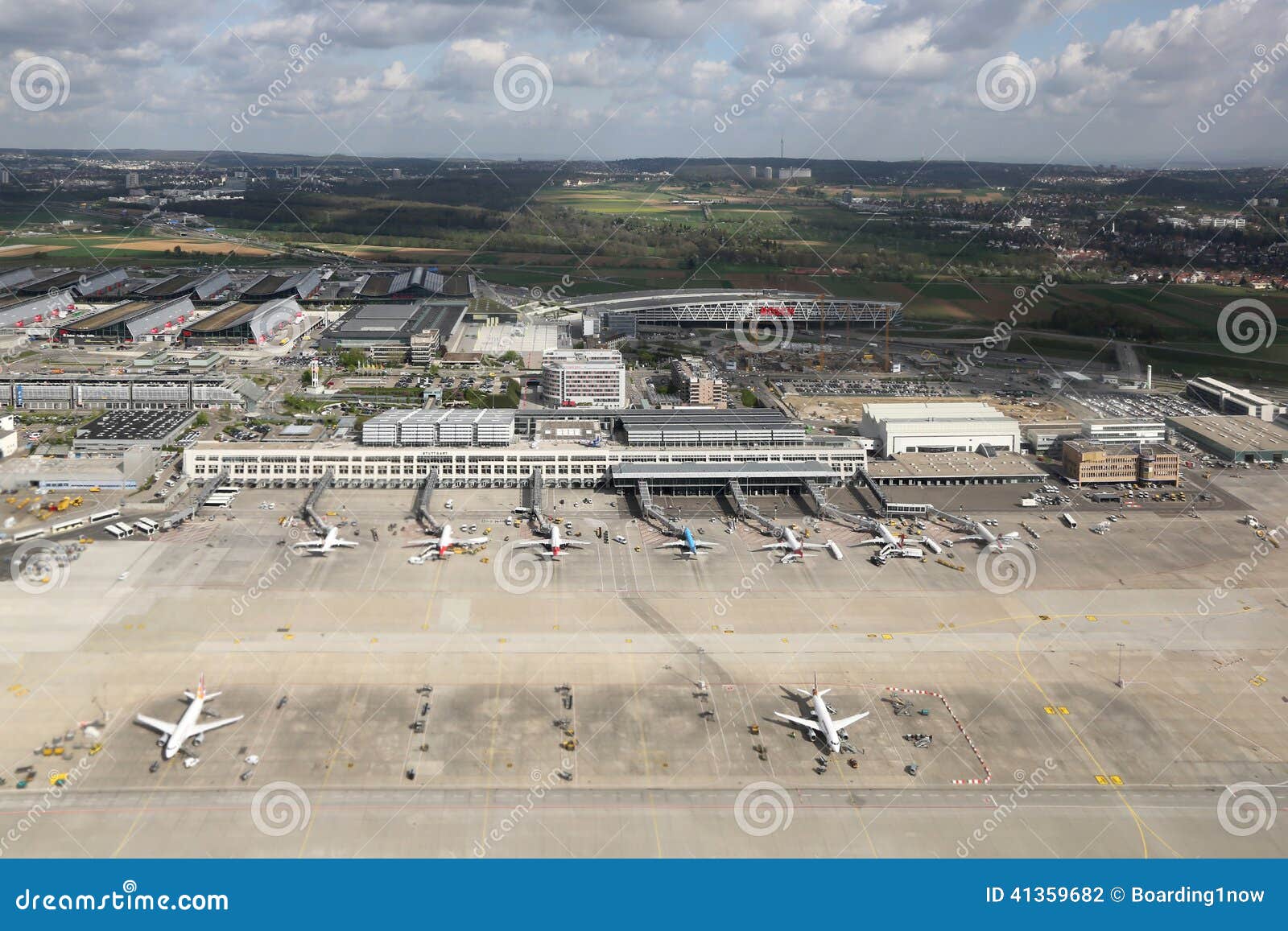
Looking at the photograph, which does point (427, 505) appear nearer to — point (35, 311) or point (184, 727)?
point (184, 727)

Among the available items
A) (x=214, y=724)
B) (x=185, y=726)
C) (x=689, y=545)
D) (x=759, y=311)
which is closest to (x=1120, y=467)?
(x=689, y=545)

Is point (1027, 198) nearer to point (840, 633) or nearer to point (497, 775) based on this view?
point (840, 633)

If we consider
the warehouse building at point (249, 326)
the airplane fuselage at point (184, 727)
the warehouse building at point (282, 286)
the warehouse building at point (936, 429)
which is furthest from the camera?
the warehouse building at point (282, 286)

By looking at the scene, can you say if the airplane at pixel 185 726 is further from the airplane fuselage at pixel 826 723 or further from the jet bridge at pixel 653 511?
the jet bridge at pixel 653 511

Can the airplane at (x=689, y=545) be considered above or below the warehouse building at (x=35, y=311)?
below

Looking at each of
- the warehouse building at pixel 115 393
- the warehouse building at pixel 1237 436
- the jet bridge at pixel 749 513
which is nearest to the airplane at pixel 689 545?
the jet bridge at pixel 749 513

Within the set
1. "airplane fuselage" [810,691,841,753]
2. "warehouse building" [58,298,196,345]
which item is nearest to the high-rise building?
"airplane fuselage" [810,691,841,753]

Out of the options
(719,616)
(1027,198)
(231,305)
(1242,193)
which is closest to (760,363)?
(719,616)
